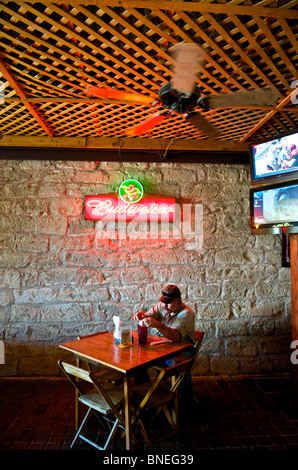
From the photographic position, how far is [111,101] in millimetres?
3535

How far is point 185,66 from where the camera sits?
2.06 metres

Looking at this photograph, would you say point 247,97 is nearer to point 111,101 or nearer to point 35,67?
point 111,101

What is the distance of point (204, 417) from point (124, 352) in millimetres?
1396

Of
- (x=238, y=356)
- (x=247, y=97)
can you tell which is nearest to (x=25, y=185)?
(x=247, y=97)

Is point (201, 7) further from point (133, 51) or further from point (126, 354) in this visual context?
point (126, 354)

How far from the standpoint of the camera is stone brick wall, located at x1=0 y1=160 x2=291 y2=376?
15.3 ft

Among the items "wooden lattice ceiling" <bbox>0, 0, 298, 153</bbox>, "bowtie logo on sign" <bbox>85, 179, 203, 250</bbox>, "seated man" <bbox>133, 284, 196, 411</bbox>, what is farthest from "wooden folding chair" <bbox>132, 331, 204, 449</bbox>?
"wooden lattice ceiling" <bbox>0, 0, 298, 153</bbox>

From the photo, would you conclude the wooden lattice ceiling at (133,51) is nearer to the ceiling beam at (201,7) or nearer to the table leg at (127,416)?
the ceiling beam at (201,7)

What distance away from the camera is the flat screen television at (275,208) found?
12.2 feet

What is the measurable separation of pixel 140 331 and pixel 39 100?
2880mm

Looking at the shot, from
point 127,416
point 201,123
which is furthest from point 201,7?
point 127,416

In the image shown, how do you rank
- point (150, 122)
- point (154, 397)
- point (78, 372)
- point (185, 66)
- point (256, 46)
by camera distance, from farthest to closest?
point (150, 122) < point (154, 397) < point (256, 46) < point (78, 372) < point (185, 66)

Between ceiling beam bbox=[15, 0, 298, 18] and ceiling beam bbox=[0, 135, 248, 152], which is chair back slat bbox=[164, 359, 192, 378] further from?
ceiling beam bbox=[0, 135, 248, 152]

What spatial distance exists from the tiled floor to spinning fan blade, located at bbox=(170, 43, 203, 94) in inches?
126
